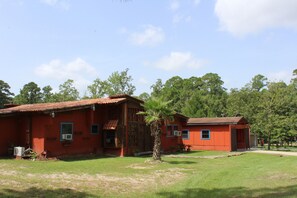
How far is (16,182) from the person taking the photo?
36.0 ft

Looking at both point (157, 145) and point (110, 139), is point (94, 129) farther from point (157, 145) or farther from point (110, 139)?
point (157, 145)

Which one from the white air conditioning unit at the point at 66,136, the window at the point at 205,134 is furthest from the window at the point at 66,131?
the window at the point at 205,134

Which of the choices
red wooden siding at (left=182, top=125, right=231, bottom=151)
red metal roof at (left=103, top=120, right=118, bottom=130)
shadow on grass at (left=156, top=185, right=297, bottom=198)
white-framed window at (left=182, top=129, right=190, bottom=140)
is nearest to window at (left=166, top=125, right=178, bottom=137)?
white-framed window at (left=182, top=129, right=190, bottom=140)

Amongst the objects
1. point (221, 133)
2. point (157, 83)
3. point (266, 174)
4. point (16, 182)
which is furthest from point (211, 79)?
point (16, 182)

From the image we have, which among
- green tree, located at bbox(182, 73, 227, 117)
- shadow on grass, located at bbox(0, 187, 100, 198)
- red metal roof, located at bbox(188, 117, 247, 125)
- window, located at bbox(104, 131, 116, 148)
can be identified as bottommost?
shadow on grass, located at bbox(0, 187, 100, 198)

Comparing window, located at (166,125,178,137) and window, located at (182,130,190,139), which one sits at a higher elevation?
window, located at (166,125,178,137)

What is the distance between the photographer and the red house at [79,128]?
20.6m

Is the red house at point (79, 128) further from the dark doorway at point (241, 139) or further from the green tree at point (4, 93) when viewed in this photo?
the green tree at point (4, 93)

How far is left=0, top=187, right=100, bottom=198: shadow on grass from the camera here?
29.6ft

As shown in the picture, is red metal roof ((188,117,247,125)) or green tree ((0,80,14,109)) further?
green tree ((0,80,14,109))

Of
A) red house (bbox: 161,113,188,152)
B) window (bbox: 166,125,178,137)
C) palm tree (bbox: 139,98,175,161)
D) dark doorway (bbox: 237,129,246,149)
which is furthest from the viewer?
dark doorway (bbox: 237,129,246,149)

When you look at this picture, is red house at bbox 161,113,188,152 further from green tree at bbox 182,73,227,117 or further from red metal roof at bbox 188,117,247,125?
green tree at bbox 182,73,227,117

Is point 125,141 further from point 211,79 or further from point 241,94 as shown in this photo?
point 211,79

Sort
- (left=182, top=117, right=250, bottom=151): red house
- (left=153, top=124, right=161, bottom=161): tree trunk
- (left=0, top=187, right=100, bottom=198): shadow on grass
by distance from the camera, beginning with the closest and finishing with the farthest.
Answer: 1. (left=0, top=187, right=100, bottom=198): shadow on grass
2. (left=153, top=124, right=161, bottom=161): tree trunk
3. (left=182, top=117, right=250, bottom=151): red house
